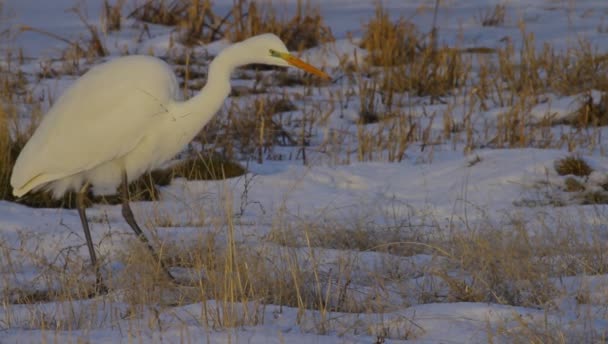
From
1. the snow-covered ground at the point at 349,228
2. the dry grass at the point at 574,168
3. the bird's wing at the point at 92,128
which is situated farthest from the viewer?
the dry grass at the point at 574,168

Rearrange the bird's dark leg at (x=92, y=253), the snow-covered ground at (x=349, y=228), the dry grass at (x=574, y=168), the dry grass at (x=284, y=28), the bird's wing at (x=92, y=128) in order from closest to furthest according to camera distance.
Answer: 1. the snow-covered ground at (x=349, y=228)
2. the bird's dark leg at (x=92, y=253)
3. the bird's wing at (x=92, y=128)
4. the dry grass at (x=574, y=168)
5. the dry grass at (x=284, y=28)

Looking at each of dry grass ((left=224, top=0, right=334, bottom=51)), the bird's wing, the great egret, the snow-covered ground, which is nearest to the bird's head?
the great egret

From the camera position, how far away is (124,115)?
171 inches

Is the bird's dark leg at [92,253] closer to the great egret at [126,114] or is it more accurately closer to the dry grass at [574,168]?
the great egret at [126,114]

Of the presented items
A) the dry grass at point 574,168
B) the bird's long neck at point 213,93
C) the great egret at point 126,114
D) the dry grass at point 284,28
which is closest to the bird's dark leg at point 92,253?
the great egret at point 126,114

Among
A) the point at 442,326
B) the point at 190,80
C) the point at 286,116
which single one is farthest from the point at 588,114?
the point at 442,326

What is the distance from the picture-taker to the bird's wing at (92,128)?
14.3ft

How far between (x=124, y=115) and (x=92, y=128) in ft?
0.57

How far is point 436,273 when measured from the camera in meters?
3.71

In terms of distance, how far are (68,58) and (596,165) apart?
16.3 ft

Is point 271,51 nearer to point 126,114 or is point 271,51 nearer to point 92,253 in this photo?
point 126,114

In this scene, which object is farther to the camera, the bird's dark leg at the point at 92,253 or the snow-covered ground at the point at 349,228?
the bird's dark leg at the point at 92,253

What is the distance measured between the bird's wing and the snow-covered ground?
33cm

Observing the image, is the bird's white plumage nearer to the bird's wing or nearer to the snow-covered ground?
the bird's wing
